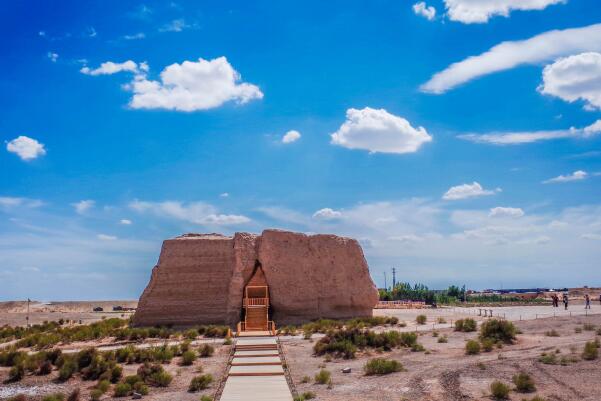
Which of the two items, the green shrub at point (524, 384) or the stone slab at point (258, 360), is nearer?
the green shrub at point (524, 384)

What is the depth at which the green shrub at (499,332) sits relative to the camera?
2258cm

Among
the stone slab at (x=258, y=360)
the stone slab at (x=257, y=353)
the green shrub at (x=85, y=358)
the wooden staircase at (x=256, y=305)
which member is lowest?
the stone slab at (x=258, y=360)

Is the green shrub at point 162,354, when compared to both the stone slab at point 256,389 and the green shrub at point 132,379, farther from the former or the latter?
the stone slab at point 256,389

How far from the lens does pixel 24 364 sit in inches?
766

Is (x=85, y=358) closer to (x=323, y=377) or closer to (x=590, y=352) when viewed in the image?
(x=323, y=377)

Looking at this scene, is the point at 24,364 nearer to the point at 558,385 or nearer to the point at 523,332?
the point at 558,385

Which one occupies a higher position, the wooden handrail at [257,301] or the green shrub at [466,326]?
the wooden handrail at [257,301]

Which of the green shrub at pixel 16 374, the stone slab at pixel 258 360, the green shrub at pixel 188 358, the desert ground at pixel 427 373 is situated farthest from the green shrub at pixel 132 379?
the green shrub at pixel 16 374

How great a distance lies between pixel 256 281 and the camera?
97.1ft

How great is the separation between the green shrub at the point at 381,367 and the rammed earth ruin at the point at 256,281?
1098cm

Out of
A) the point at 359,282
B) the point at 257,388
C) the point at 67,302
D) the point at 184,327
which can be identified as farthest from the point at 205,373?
the point at 67,302

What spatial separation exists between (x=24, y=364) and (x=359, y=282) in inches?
699

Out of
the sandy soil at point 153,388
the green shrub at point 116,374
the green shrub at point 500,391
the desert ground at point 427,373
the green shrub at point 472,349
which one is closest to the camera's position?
the green shrub at point 500,391

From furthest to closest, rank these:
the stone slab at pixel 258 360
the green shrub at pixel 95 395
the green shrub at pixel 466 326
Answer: the green shrub at pixel 466 326 < the stone slab at pixel 258 360 < the green shrub at pixel 95 395
